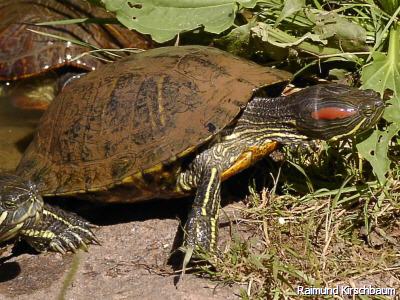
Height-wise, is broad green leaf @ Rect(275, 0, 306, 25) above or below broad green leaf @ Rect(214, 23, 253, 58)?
above

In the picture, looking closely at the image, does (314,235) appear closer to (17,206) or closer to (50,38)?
(17,206)

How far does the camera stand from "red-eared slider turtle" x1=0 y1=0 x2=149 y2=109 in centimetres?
609

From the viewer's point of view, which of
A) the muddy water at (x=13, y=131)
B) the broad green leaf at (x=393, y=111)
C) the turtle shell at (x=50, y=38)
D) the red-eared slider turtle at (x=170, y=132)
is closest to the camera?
the red-eared slider turtle at (x=170, y=132)

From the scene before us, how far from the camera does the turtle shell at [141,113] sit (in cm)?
398

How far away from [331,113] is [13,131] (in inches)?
115

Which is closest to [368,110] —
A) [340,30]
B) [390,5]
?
[340,30]

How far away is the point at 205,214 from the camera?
3.87 m

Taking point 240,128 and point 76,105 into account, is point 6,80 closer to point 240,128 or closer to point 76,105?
point 76,105

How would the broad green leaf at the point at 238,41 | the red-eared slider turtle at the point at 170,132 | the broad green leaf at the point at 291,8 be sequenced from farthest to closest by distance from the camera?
the broad green leaf at the point at 238,41, the broad green leaf at the point at 291,8, the red-eared slider turtle at the point at 170,132

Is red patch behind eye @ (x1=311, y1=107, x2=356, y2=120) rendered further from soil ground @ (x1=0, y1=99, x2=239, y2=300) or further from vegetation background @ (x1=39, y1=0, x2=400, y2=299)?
soil ground @ (x1=0, y1=99, x2=239, y2=300)

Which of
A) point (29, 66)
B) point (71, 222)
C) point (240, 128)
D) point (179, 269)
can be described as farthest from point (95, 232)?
point (29, 66)

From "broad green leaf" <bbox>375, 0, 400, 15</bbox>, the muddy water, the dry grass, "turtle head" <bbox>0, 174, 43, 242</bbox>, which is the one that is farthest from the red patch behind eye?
the muddy water

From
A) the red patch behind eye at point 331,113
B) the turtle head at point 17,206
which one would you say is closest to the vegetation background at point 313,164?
the red patch behind eye at point 331,113

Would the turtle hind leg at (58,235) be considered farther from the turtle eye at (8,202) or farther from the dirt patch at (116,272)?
the turtle eye at (8,202)
